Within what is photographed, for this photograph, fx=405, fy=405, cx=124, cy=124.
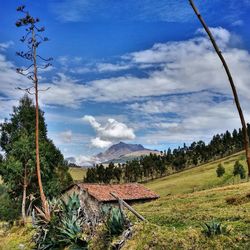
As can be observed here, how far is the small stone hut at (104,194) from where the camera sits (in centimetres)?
5588

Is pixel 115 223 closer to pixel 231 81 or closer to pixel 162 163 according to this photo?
pixel 231 81

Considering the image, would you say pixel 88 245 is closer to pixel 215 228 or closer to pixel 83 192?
pixel 215 228

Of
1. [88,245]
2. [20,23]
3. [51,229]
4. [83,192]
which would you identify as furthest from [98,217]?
[83,192]

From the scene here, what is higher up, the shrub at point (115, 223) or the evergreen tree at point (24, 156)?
the evergreen tree at point (24, 156)

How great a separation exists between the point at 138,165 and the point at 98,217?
6027 inches

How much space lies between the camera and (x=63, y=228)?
20719mm

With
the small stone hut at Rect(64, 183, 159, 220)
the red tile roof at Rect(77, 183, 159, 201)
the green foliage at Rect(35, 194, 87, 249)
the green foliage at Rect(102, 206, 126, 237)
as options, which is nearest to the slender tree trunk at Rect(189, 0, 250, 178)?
the green foliage at Rect(102, 206, 126, 237)

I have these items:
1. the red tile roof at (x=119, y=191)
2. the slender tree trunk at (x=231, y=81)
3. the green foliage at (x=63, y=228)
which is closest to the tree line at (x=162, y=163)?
the red tile roof at (x=119, y=191)

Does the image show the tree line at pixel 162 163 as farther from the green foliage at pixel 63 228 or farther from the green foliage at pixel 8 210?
the green foliage at pixel 63 228

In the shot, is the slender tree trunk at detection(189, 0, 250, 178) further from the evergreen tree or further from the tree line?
the tree line

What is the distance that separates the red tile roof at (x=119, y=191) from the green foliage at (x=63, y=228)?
3228cm

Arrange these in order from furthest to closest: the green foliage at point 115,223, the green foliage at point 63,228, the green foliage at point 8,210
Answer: the green foliage at point 8,210, the green foliage at point 63,228, the green foliage at point 115,223

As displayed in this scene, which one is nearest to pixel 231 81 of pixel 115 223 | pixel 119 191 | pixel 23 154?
pixel 115 223

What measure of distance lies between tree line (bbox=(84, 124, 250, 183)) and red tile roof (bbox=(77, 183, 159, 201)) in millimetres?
93844
